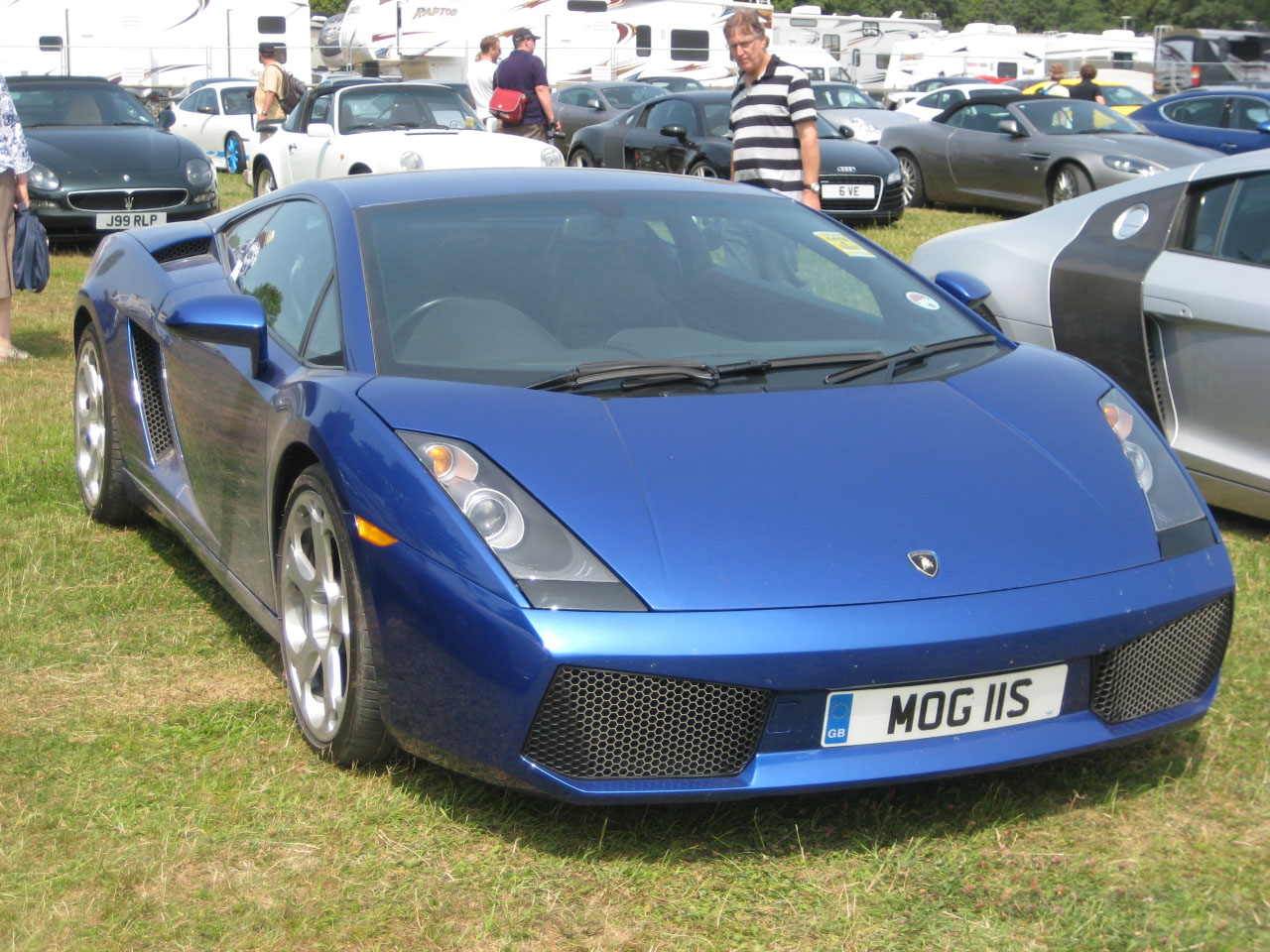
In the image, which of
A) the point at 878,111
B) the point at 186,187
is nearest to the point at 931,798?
the point at 186,187

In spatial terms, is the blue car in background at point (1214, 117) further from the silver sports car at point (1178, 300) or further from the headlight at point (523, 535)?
the headlight at point (523, 535)

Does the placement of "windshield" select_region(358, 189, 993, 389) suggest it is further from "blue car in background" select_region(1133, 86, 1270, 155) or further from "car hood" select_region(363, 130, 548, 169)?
"blue car in background" select_region(1133, 86, 1270, 155)

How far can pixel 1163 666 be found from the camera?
2.77 m

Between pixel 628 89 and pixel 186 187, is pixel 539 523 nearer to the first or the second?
pixel 186 187

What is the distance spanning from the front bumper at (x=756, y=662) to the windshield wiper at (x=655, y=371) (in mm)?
601

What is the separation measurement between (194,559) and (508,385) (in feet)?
6.15

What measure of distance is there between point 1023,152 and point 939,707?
12.3 meters

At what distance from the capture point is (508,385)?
119 inches

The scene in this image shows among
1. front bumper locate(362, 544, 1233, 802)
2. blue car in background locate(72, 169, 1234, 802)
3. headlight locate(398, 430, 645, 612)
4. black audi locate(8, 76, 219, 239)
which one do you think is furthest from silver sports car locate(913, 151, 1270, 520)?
black audi locate(8, 76, 219, 239)

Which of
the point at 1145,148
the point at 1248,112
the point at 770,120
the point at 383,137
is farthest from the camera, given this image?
the point at 1248,112

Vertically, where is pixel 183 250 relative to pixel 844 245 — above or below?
below

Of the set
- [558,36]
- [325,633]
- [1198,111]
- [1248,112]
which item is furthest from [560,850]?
[558,36]

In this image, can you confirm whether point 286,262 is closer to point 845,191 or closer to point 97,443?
point 97,443

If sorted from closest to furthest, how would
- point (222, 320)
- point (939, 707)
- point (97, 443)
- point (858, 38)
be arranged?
point (939, 707), point (222, 320), point (97, 443), point (858, 38)
